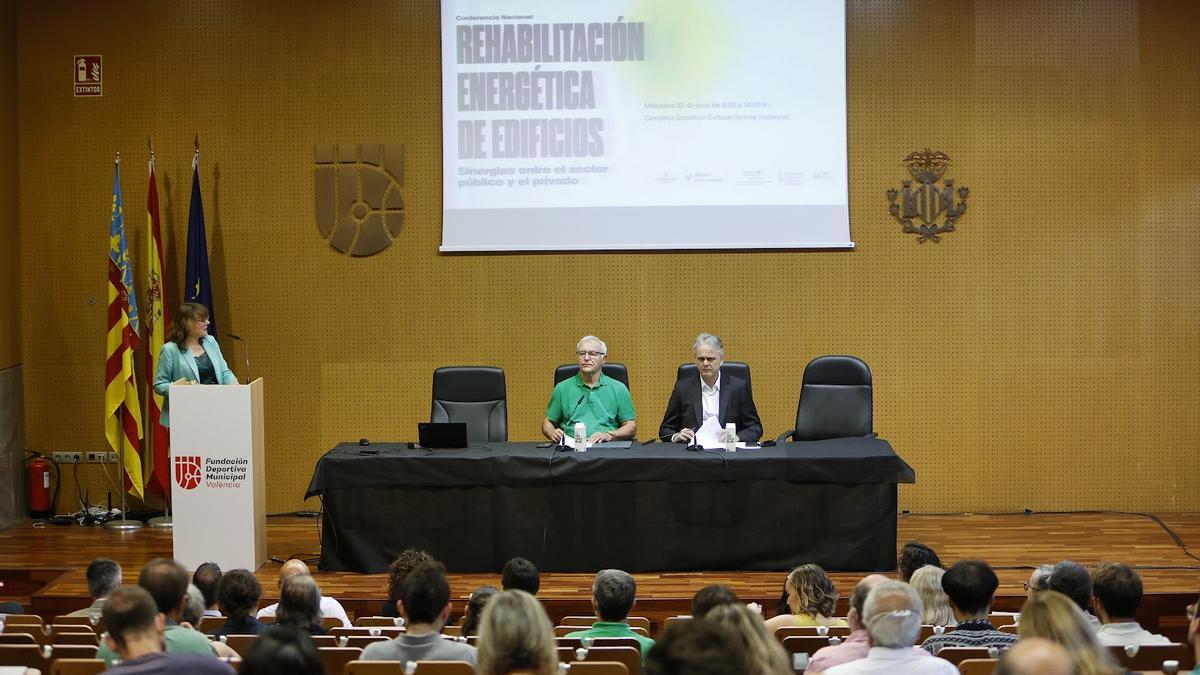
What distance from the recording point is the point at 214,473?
695cm

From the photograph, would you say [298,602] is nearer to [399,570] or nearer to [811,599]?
[399,570]

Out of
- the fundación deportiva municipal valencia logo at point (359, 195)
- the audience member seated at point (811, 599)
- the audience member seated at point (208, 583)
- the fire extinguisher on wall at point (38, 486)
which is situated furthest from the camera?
the fire extinguisher on wall at point (38, 486)

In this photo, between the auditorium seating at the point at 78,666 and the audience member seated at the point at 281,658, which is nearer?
the audience member seated at the point at 281,658

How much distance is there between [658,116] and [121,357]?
3668 mm

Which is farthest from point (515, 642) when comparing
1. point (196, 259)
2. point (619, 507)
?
point (196, 259)

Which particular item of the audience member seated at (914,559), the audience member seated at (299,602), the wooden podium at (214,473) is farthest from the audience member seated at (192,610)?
the wooden podium at (214,473)

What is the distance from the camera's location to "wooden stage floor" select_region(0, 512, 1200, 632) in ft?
21.2

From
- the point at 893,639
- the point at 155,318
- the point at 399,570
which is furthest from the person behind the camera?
the point at 155,318

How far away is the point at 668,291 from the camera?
8703 millimetres

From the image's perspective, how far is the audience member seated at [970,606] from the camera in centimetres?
404

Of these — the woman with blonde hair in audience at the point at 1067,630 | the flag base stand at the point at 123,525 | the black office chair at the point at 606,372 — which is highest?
the black office chair at the point at 606,372

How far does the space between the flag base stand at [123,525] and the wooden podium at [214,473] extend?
170cm

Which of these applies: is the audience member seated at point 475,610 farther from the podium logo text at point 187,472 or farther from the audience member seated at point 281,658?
the podium logo text at point 187,472

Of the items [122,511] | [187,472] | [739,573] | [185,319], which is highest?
[185,319]
